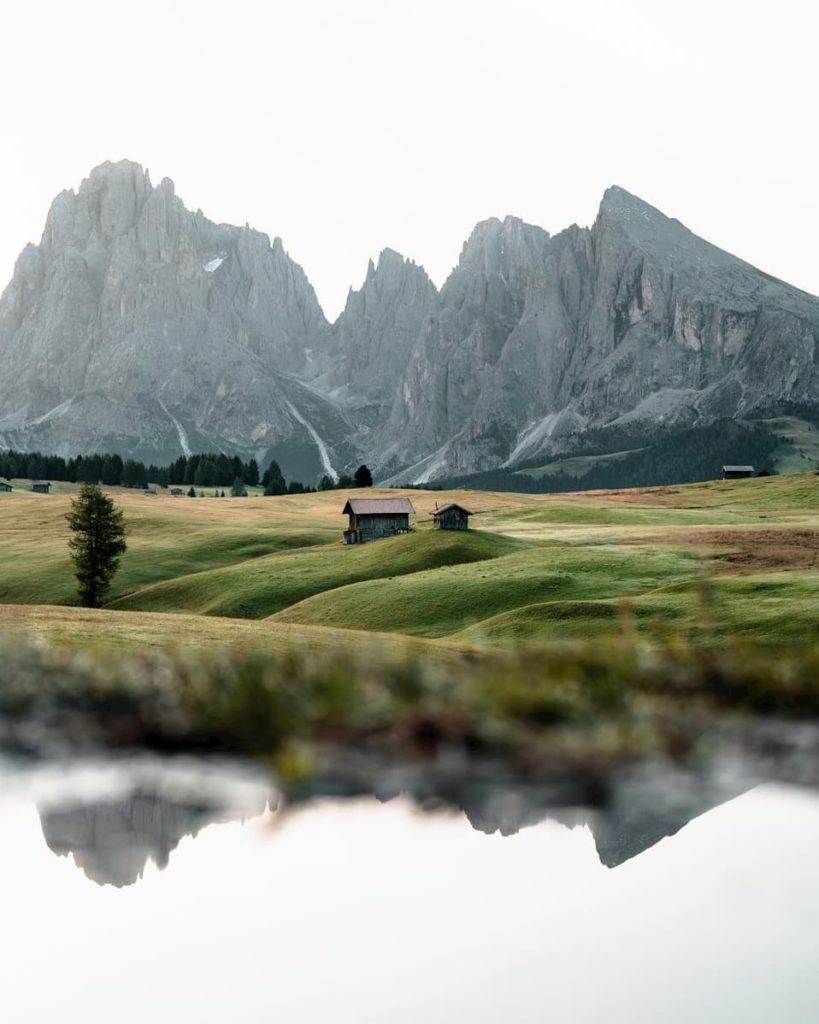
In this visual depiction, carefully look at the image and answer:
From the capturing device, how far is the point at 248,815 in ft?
34.9

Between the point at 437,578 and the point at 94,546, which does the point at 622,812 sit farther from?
the point at 94,546

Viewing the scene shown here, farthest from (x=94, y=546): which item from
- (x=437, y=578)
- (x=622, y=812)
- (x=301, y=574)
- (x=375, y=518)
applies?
(x=622, y=812)

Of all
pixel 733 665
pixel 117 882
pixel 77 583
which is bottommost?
pixel 77 583

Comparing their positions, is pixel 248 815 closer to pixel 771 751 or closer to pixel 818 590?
pixel 771 751

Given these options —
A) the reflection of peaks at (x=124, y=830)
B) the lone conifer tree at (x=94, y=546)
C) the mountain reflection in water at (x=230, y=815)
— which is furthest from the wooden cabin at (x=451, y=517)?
the reflection of peaks at (x=124, y=830)

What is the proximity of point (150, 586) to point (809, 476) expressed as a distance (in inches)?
4251

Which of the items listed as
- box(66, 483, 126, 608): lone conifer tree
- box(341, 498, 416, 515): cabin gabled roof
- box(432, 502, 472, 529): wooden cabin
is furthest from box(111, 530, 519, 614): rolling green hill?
box(341, 498, 416, 515): cabin gabled roof

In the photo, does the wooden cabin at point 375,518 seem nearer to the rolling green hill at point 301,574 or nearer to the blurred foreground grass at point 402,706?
the rolling green hill at point 301,574

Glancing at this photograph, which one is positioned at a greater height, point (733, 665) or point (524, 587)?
point (733, 665)

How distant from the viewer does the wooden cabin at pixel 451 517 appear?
96.1 m

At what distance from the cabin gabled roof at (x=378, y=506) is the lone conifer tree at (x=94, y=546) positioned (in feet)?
79.7

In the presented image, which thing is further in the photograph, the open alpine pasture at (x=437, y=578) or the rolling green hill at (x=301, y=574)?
the rolling green hill at (x=301, y=574)

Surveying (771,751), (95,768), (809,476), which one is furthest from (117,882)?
(809,476)

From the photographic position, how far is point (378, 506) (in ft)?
342
